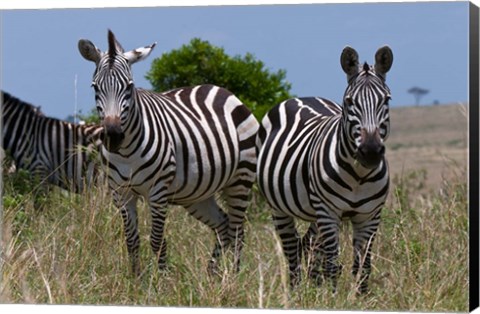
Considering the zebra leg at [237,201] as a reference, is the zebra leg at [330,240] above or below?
below

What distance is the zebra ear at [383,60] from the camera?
19.2 ft

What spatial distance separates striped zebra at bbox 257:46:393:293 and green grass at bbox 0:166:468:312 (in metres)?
0.17

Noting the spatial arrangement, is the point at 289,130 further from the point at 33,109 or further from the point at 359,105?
the point at 33,109

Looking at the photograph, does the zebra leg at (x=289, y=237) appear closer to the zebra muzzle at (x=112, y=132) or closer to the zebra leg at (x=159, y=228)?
the zebra leg at (x=159, y=228)

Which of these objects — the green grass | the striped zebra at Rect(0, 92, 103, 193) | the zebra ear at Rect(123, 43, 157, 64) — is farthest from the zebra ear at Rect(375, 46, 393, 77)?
the striped zebra at Rect(0, 92, 103, 193)

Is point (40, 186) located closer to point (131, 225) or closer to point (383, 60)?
point (131, 225)

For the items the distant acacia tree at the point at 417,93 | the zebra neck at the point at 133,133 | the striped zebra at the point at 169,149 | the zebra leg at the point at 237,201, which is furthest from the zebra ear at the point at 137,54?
the distant acacia tree at the point at 417,93

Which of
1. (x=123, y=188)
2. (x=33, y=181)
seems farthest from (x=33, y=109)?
(x=123, y=188)

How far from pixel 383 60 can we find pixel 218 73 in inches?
150

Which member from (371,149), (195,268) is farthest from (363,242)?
(195,268)

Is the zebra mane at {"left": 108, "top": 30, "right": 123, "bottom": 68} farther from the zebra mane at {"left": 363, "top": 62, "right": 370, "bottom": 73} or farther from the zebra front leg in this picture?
the zebra mane at {"left": 363, "top": 62, "right": 370, "bottom": 73}

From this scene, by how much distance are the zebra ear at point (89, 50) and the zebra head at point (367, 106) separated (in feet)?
5.70

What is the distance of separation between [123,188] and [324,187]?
5.00ft

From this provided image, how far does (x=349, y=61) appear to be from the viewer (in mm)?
5898
